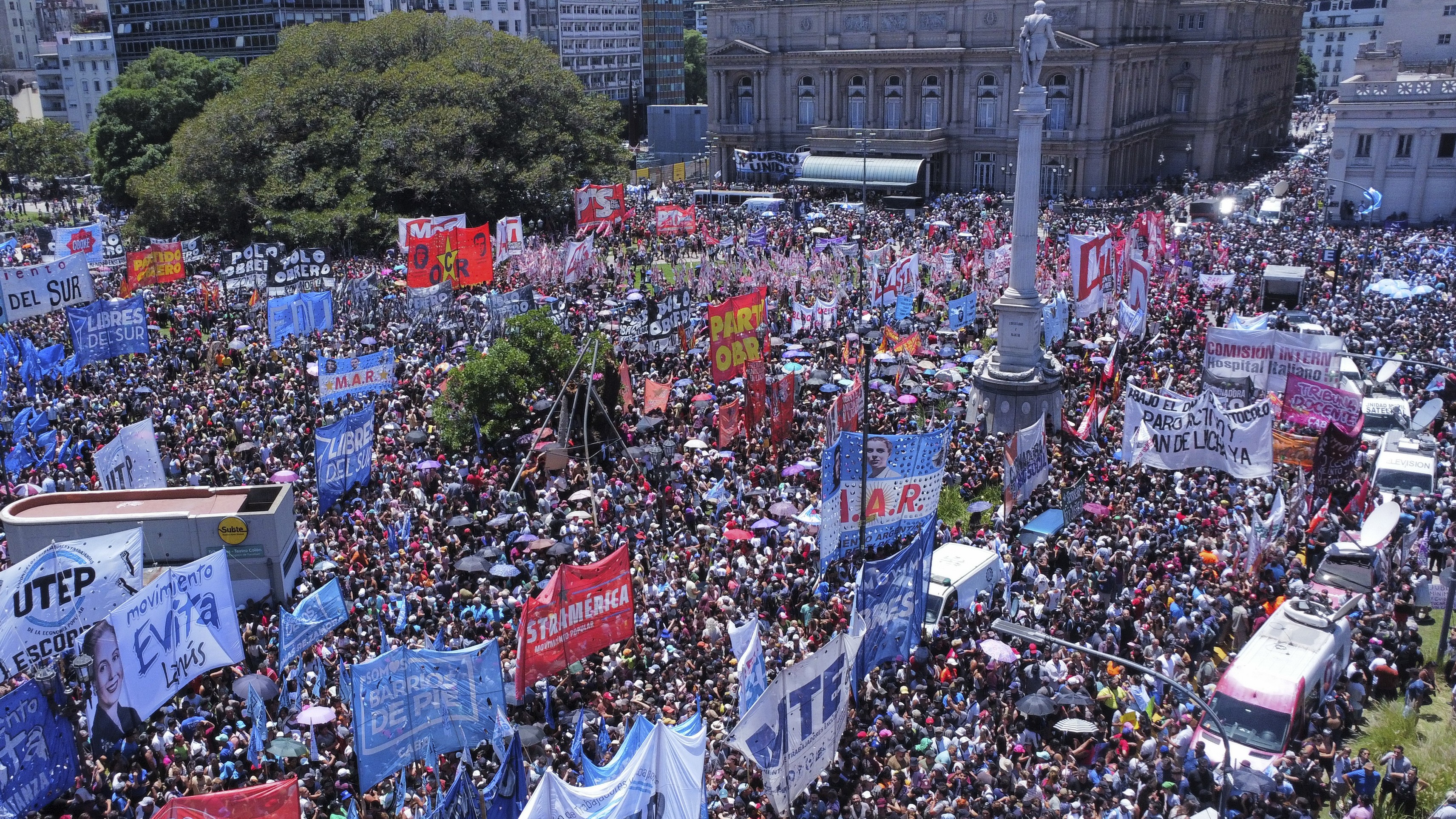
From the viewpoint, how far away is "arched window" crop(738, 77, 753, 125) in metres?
76.1

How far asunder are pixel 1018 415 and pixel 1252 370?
514 cm

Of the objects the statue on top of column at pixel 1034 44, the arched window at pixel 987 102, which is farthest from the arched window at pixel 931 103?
the statue on top of column at pixel 1034 44

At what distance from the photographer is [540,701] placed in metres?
16.6

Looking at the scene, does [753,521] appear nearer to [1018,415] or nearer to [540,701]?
[540,701]

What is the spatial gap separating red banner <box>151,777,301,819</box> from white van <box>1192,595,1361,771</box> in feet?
34.5

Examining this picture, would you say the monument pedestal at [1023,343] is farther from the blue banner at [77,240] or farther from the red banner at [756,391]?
the blue banner at [77,240]

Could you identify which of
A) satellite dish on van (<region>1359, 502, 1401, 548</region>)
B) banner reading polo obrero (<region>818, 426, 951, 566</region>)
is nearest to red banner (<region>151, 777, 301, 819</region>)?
banner reading polo obrero (<region>818, 426, 951, 566</region>)

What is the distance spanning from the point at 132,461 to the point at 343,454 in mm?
3843

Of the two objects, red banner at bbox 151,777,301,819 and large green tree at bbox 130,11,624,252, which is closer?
red banner at bbox 151,777,301,819

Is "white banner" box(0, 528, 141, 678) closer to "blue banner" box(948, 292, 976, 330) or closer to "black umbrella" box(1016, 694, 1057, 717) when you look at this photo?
"black umbrella" box(1016, 694, 1057, 717)

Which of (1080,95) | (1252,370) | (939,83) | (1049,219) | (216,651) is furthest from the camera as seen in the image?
(939,83)

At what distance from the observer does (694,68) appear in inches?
5010

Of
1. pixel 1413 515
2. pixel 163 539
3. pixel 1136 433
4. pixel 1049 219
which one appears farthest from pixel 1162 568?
pixel 1049 219

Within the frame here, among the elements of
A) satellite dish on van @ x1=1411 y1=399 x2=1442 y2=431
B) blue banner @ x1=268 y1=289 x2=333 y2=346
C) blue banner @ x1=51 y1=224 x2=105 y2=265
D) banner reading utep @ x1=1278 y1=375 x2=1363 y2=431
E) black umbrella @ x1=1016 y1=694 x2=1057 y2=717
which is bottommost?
black umbrella @ x1=1016 y1=694 x2=1057 y2=717
